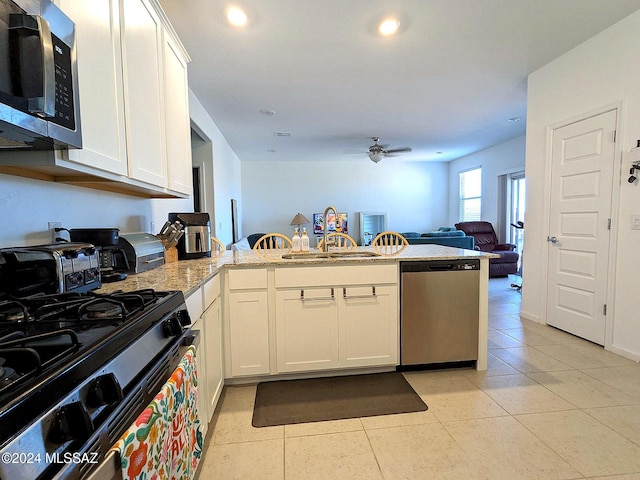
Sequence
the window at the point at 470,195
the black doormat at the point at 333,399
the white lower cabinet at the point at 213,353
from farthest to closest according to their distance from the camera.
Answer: the window at the point at 470,195, the black doormat at the point at 333,399, the white lower cabinet at the point at 213,353

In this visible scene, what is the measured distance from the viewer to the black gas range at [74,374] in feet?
1.58

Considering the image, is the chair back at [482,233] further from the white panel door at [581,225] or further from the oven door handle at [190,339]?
the oven door handle at [190,339]

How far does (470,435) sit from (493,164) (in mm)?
6086

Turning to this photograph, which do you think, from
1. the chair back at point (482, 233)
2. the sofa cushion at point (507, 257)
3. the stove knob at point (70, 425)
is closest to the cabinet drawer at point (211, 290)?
the stove knob at point (70, 425)

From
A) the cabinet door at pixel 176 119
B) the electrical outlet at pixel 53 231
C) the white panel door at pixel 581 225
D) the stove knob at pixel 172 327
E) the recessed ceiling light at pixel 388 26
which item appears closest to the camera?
the stove knob at pixel 172 327

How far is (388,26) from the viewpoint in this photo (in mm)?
2365

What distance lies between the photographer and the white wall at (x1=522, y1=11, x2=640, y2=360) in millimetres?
2420

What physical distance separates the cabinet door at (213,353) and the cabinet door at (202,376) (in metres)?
0.04

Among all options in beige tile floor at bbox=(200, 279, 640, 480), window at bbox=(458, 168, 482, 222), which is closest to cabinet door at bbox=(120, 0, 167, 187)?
beige tile floor at bbox=(200, 279, 640, 480)

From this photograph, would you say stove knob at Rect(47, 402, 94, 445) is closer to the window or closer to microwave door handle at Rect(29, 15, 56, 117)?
microwave door handle at Rect(29, 15, 56, 117)

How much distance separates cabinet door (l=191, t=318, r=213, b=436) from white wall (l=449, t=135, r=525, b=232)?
19.9 feet

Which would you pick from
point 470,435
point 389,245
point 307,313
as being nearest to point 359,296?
point 307,313

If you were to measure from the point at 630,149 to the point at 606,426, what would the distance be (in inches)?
81.6

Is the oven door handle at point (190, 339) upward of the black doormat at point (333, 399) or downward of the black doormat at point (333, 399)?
upward
